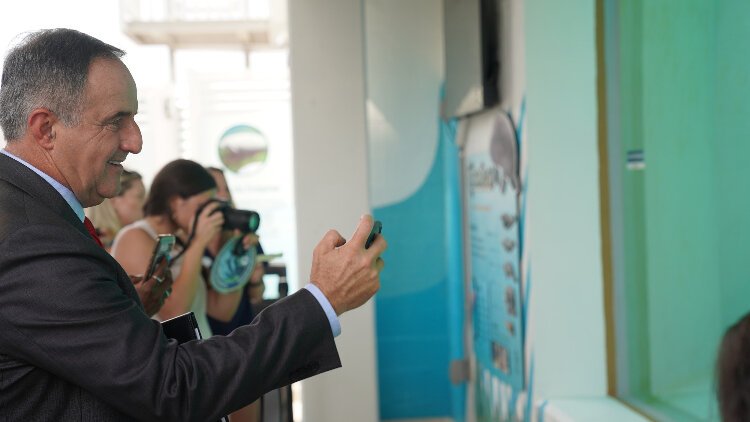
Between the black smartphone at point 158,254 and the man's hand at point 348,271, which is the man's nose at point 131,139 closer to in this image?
the man's hand at point 348,271

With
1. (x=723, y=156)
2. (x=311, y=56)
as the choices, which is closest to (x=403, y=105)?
(x=311, y=56)

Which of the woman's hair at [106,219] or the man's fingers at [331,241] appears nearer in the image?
the man's fingers at [331,241]

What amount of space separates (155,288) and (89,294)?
118cm

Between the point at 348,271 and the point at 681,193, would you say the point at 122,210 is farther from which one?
the point at 348,271

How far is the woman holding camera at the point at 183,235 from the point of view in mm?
2975

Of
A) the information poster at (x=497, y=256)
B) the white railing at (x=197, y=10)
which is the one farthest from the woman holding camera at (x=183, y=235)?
the white railing at (x=197, y=10)

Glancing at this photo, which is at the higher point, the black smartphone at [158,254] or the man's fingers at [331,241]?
the man's fingers at [331,241]

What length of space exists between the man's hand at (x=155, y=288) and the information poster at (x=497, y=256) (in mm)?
1291

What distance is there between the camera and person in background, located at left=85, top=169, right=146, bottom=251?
471 cm

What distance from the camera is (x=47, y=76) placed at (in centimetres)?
128

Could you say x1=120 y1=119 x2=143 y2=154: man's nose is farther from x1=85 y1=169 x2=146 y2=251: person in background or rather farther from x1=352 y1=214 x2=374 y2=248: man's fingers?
x1=85 y1=169 x2=146 y2=251: person in background

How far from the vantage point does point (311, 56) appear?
3.81 meters

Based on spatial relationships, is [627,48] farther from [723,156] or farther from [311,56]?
[311,56]

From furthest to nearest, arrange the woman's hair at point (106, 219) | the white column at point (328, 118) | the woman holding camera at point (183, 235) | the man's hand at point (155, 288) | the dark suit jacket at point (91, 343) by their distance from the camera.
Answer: the woman's hair at point (106, 219)
the white column at point (328, 118)
the woman holding camera at point (183, 235)
the man's hand at point (155, 288)
the dark suit jacket at point (91, 343)
